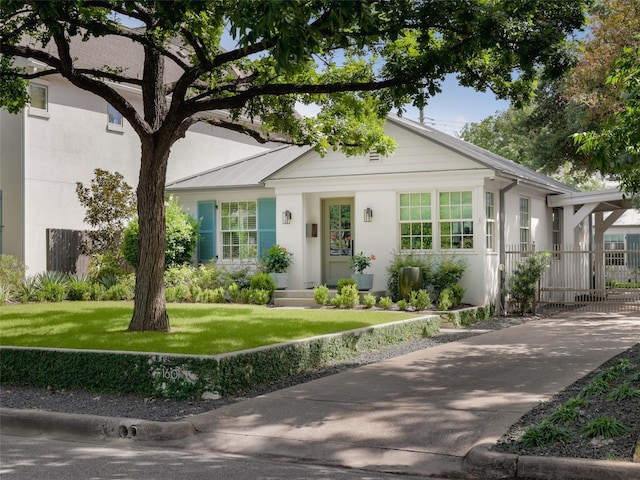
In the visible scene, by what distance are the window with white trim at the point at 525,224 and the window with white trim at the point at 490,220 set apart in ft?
7.25

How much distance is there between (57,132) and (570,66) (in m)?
16.0

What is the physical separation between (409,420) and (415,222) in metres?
12.1

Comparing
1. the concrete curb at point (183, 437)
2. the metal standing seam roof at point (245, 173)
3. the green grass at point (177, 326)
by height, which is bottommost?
the concrete curb at point (183, 437)

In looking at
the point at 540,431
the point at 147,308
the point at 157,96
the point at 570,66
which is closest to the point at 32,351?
the point at 147,308

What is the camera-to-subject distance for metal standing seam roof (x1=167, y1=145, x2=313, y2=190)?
2184cm

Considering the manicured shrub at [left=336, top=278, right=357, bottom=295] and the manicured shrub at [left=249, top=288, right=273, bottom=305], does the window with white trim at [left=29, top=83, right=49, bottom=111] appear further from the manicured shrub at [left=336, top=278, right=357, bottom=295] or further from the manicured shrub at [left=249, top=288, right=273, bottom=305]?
the manicured shrub at [left=336, top=278, right=357, bottom=295]

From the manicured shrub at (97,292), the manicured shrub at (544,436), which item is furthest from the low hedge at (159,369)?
the manicured shrub at (97,292)

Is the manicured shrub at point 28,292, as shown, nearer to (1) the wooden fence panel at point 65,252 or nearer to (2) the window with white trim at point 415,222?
(1) the wooden fence panel at point 65,252

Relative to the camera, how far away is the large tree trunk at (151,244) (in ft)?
37.3

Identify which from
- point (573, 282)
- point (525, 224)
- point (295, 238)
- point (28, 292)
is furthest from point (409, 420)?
point (573, 282)

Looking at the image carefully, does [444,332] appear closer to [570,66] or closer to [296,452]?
[570,66]

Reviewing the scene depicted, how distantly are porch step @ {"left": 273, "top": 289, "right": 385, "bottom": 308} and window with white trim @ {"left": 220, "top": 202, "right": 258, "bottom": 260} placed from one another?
255 centimetres

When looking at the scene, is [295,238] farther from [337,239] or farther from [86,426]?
Answer: [86,426]

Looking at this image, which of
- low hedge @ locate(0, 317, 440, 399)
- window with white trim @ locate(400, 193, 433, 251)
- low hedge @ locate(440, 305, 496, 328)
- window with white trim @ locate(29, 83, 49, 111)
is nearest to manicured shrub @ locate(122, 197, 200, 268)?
window with white trim @ locate(29, 83, 49, 111)
